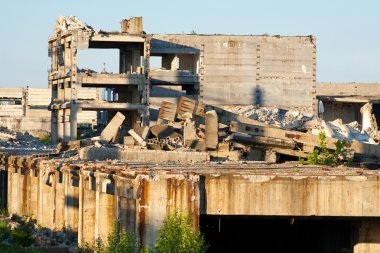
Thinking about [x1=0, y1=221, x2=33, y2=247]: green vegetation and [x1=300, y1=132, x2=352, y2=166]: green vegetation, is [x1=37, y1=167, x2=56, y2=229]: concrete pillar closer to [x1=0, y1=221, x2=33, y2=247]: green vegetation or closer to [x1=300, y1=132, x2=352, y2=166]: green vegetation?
[x1=0, y1=221, x2=33, y2=247]: green vegetation

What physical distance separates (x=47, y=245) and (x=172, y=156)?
5.21 m

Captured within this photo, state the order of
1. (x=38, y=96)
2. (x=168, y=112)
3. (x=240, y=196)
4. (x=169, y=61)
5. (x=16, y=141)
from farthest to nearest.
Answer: (x=38, y=96), (x=169, y=61), (x=16, y=141), (x=168, y=112), (x=240, y=196)

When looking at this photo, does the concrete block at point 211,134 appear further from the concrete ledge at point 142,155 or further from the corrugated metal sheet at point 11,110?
the corrugated metal sheet at point 11,110

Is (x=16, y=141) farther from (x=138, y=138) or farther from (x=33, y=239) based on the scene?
(x=33, y=239)

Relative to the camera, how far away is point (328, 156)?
3134 centimetres

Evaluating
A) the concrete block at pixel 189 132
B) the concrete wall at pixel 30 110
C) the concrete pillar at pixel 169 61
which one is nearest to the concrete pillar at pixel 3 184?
the concrete pillar at pixel 169 61

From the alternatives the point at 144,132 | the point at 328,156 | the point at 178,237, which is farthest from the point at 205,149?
the point at 178,237

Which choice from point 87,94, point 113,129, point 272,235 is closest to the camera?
point 272,235

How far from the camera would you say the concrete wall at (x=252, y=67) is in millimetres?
59156

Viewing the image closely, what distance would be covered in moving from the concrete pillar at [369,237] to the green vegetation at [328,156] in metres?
7.86

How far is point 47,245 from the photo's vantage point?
101 feet

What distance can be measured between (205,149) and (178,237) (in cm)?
1492

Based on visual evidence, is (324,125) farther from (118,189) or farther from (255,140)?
(118,189)

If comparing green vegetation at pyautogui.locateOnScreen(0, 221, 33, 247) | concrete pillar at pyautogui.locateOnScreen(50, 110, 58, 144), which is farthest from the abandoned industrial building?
green vegetation at pyautogui.locateOnScreen(0, 221, 33, 247)
